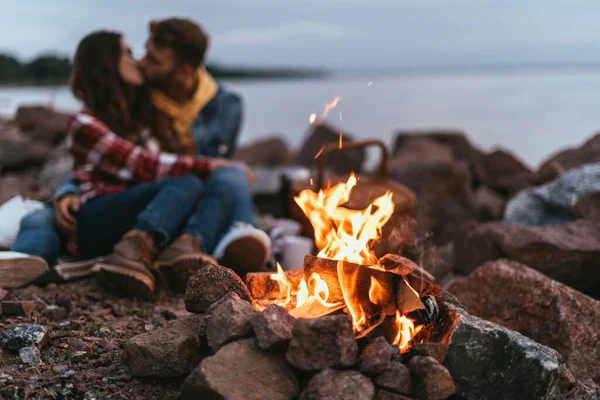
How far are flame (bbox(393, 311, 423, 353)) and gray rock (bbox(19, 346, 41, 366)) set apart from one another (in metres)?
1.62

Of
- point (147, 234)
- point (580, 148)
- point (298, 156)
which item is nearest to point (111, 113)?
point (147, 234)

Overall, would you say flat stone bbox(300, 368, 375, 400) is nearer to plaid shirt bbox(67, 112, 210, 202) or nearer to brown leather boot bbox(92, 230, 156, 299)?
brown leather boot bbox(92, 230, 156, 299)

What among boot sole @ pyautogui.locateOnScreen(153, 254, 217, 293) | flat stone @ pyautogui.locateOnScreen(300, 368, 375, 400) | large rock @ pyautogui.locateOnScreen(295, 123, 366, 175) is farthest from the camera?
large rock @ pyautogui.locateOnScreen(295, 123, 366, 175)

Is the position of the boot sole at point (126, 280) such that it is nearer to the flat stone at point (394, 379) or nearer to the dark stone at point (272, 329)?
the dark stone at point (272, 329)

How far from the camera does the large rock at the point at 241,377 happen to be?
7.00 ft

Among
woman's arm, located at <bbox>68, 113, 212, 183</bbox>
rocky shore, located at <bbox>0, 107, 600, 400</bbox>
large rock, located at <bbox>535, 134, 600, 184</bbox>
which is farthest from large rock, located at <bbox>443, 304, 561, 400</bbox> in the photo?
large rock, located at <bbox>535, 134, 600, 184</bbox>

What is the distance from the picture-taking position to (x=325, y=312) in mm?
2516

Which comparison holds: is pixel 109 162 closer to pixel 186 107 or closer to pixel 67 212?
pixel 67 212

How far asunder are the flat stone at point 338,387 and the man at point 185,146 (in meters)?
1.70

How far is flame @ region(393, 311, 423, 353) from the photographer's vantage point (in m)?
2.44

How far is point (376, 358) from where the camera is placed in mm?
2227

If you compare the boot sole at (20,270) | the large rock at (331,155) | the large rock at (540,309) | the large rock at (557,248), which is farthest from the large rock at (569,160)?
the boot sole at (20,270)

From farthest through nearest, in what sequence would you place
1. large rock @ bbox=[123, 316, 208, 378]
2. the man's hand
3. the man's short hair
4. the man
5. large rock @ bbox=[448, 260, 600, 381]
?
the man's short hair < the man's hand < the man < large rock @ bbox=[448, 260, 600, 381] < large rock @ bbox=[123, 316, 208, 378]

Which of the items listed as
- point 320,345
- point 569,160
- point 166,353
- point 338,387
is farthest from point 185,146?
point 569,160
